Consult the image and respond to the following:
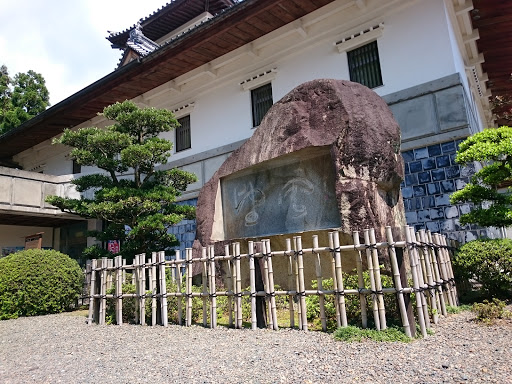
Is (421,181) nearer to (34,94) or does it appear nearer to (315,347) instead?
(315,347)

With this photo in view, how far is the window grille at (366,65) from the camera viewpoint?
988 centimetres

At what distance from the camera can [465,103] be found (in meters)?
8.56

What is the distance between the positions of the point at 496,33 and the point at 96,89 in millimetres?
12559

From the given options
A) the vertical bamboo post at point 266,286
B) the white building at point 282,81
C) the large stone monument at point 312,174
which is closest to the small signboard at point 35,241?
the white building at point 282,81

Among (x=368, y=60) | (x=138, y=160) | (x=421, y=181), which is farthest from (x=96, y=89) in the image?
(x=421, y=181)

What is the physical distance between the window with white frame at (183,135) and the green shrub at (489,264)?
33.2 ft

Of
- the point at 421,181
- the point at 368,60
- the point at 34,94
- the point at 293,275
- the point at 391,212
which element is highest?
the point at 34,94

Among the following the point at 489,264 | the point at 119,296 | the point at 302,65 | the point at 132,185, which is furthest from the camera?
the point at 302,65

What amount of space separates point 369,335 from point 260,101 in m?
9.24

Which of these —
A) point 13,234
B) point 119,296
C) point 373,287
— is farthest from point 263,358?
point 13,234

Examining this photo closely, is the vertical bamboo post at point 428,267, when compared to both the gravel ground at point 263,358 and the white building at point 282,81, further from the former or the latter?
the white building at point 282,81

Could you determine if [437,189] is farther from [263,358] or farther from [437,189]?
[263,358]

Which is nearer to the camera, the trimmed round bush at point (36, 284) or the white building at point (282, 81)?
the trimmed round bush at point (36, 284)

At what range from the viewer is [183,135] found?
14047 mm
